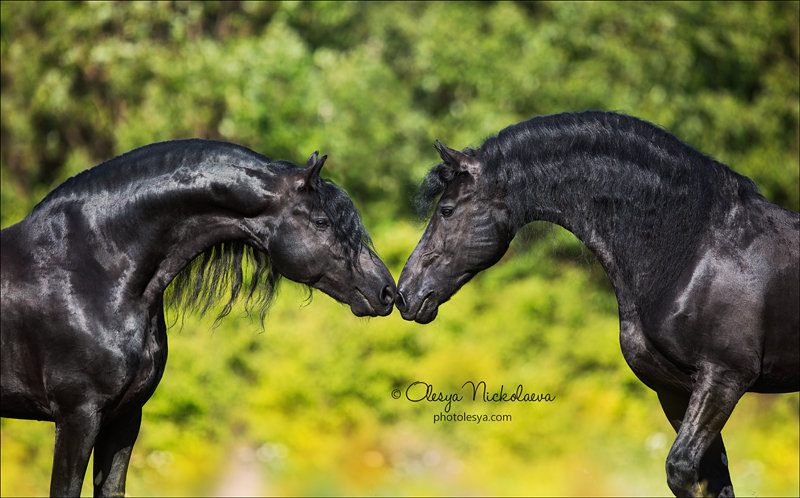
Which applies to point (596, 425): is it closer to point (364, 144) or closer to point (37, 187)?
point (364, 144)

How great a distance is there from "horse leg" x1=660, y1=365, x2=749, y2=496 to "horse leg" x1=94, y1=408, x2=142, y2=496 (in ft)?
8.69

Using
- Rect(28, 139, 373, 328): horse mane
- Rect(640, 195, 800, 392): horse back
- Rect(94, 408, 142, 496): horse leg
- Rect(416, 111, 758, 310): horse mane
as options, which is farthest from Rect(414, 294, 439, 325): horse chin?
Rect(94, 408, 142, 496): horse leg

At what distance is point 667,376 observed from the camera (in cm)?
481

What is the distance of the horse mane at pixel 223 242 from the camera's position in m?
4.52

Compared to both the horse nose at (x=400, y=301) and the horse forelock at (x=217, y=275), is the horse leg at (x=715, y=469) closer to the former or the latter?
the horse nose at (x=400, y=301)

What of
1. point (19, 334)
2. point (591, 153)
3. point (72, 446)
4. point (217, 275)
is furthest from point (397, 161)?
point (72, 446)

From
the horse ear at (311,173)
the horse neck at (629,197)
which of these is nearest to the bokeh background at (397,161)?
the horse neck at (629,197)

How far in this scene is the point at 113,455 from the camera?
4.68 m

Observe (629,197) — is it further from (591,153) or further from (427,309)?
(427,309)

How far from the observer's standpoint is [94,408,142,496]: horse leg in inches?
183

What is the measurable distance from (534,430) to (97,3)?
838 centimetres

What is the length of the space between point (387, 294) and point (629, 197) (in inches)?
52.5

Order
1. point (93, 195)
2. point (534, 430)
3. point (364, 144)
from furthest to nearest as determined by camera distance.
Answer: point (364, 144)
point (534, 430)
point (93, 195)

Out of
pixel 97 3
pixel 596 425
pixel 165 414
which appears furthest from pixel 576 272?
pixel 97 3
